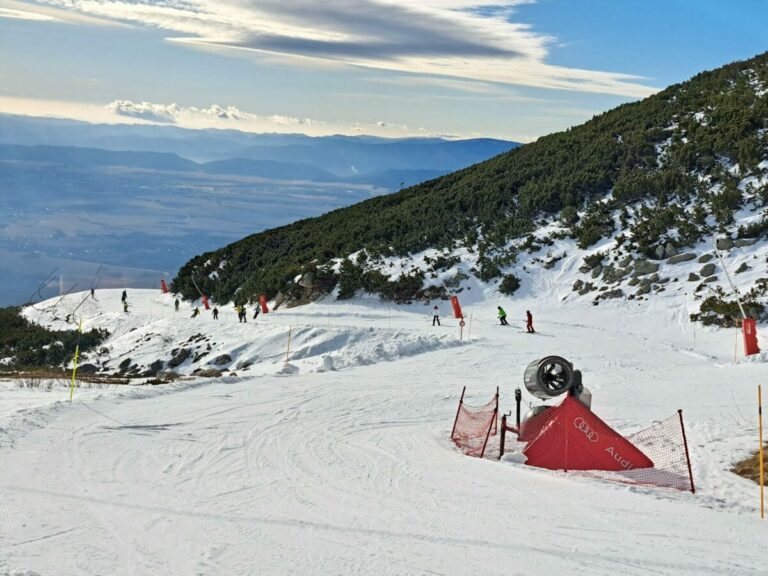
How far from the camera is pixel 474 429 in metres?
15.1

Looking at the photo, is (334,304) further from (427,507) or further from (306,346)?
(427,507)

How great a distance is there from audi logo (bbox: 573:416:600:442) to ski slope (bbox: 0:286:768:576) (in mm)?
814

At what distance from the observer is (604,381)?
69.9ft

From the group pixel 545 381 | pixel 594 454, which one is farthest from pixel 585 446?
pixel 545 381

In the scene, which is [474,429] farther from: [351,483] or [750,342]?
[750,342]

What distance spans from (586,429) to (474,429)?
3.38 metres

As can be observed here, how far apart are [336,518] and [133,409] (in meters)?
8.67

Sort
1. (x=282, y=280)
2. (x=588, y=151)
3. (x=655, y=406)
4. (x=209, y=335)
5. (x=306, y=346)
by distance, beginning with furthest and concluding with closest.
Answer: (x=588, y=151) → (x=282, y=280) → (x=209, y=335) → (x=306, y=346) → (x=655, y=406)

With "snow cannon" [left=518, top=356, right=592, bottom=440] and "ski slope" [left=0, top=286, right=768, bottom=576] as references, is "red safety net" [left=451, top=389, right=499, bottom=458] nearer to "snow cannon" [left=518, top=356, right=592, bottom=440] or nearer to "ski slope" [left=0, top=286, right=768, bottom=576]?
"ski slope" [left=0, top=286, right=768, bottom=576]

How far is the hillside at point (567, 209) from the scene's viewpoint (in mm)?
39906

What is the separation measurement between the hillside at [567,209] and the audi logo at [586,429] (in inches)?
974

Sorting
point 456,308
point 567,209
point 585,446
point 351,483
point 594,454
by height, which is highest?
point 567,209

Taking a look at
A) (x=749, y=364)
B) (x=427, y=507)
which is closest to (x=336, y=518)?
(x=427, y=507)

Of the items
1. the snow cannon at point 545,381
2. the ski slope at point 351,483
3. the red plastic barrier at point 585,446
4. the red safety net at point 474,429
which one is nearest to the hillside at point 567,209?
the ski slope at point 351,483
